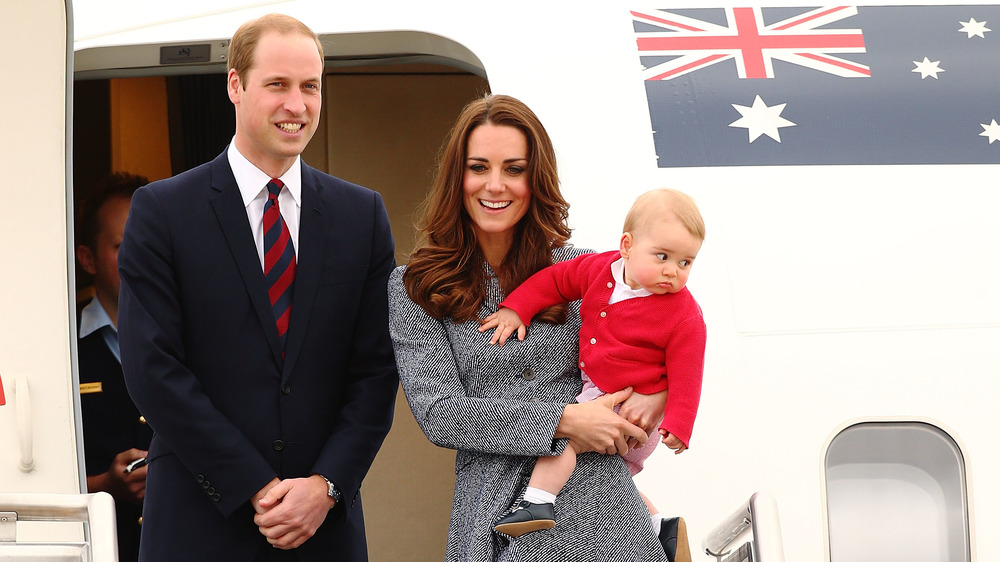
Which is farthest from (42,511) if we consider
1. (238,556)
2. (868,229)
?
(868,229)

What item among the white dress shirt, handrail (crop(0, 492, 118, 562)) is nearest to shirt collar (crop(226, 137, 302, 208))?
the white dress shirt

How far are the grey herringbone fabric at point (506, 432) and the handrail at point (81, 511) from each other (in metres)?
0.66

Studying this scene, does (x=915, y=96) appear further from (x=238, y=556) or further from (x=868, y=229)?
(x=238, y=556)

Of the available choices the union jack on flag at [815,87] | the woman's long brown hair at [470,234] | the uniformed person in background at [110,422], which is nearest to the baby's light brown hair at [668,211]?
the woman's long brown hair at [470,234]

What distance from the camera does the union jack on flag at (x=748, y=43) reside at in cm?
311

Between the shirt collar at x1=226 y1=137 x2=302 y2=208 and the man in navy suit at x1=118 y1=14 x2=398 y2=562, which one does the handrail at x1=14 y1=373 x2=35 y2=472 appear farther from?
the shirt collar at x1=226 y1=137 x2=302 y2=208

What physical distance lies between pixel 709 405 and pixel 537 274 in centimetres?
91

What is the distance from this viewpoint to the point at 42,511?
2.20 meters

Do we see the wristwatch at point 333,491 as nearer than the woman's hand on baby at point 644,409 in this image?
No

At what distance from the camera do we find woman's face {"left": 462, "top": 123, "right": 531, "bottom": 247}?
7.15 feet

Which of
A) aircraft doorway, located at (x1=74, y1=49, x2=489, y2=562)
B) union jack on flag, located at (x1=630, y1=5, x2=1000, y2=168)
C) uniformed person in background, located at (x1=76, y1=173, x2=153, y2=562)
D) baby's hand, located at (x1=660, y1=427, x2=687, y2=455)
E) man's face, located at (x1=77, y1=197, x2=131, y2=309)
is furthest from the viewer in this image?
aircraft doorway, located at (x1=74, y1=49, x2=489, y2=562)

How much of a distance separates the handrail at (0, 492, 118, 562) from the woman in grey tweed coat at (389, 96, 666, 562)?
66cm

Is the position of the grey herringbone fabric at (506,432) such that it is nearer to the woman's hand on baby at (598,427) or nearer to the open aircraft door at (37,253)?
the woman's hand on baby at (598,427)

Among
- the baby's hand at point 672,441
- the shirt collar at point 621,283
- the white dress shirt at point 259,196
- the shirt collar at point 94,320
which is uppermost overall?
the white dress shirt at point 259,196
